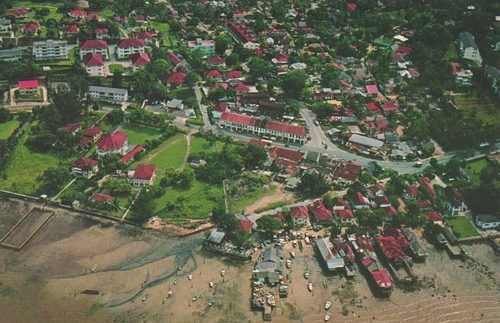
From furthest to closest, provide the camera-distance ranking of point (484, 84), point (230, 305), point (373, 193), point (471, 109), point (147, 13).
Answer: point (147, 13) < point (484, 84) < point (471, 109) < point (373, 193) < point (230, 305)

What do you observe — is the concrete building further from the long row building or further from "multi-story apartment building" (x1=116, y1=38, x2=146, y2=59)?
the long row building

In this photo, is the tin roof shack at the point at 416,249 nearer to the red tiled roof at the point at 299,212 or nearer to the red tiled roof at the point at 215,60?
the red tiled roof at the point at 299,212

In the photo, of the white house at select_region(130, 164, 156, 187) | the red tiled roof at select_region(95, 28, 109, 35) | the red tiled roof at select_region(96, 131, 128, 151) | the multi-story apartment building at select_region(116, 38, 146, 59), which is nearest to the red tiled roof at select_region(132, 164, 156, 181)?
the white house at select_region(130, 164, 156, 187)

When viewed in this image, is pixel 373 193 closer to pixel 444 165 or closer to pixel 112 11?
pixel 444 165

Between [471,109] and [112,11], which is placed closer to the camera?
[471,109]

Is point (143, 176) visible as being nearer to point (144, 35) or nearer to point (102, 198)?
point (102, 198)

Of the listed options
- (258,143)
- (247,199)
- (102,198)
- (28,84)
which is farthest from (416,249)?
(28,84)

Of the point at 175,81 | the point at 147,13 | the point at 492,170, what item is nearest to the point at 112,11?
the point at 147,13
